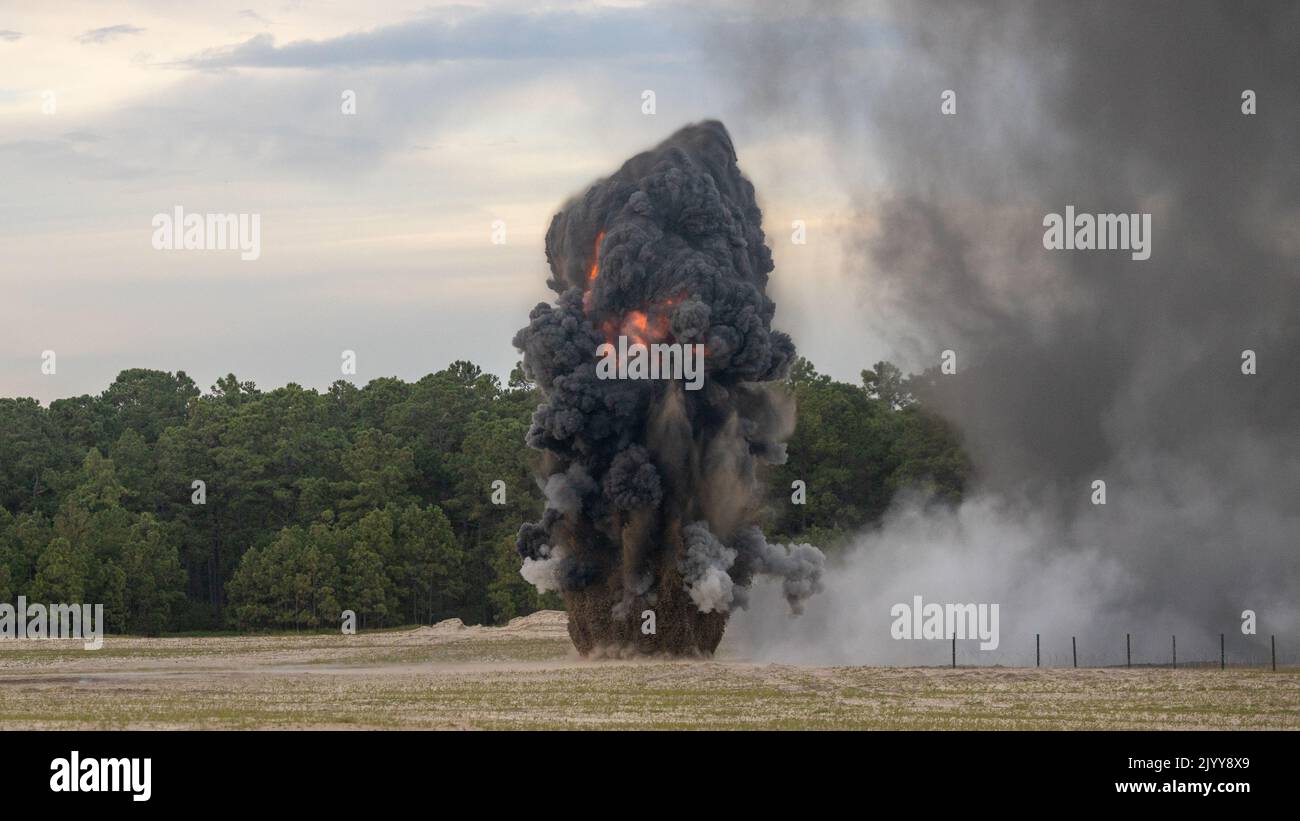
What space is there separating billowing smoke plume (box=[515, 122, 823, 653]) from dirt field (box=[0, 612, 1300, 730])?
3.46 meters

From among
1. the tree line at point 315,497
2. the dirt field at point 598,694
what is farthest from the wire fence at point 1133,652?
the tree line at point 315,497

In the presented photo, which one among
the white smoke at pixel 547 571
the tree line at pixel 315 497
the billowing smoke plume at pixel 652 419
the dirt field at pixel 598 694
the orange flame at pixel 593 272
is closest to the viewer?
the dirt field at pixel 598 694

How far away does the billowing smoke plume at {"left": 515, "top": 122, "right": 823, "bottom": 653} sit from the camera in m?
87.1

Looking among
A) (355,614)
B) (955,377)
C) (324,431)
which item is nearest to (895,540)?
(955,377)

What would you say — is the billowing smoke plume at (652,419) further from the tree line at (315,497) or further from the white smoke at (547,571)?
the tree line at (315,497)

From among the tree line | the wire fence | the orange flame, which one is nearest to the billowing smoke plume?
the orange flame

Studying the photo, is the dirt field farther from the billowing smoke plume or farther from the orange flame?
the orange flame

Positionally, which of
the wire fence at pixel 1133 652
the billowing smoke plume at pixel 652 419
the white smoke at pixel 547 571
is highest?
the billowing smoke plume at pixel 652 419

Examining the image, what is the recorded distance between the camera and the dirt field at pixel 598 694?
64250mm

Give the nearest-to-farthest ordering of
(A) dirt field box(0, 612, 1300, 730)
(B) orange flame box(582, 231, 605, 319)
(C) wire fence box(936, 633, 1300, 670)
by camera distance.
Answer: (A) dirt field box(0, 612, 1300, 730), (B) orange flame box(582, 231, 605, 319), (C) wire fence box(936, 633, 1300, 670)

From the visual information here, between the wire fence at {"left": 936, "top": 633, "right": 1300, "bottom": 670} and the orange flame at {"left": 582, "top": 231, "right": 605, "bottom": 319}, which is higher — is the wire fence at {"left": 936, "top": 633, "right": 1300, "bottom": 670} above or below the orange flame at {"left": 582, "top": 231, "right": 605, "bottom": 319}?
below

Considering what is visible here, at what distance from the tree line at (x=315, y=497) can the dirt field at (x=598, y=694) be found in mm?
36267

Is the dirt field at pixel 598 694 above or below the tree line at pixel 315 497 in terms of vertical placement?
below

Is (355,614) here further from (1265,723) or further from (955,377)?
(1265,723)
